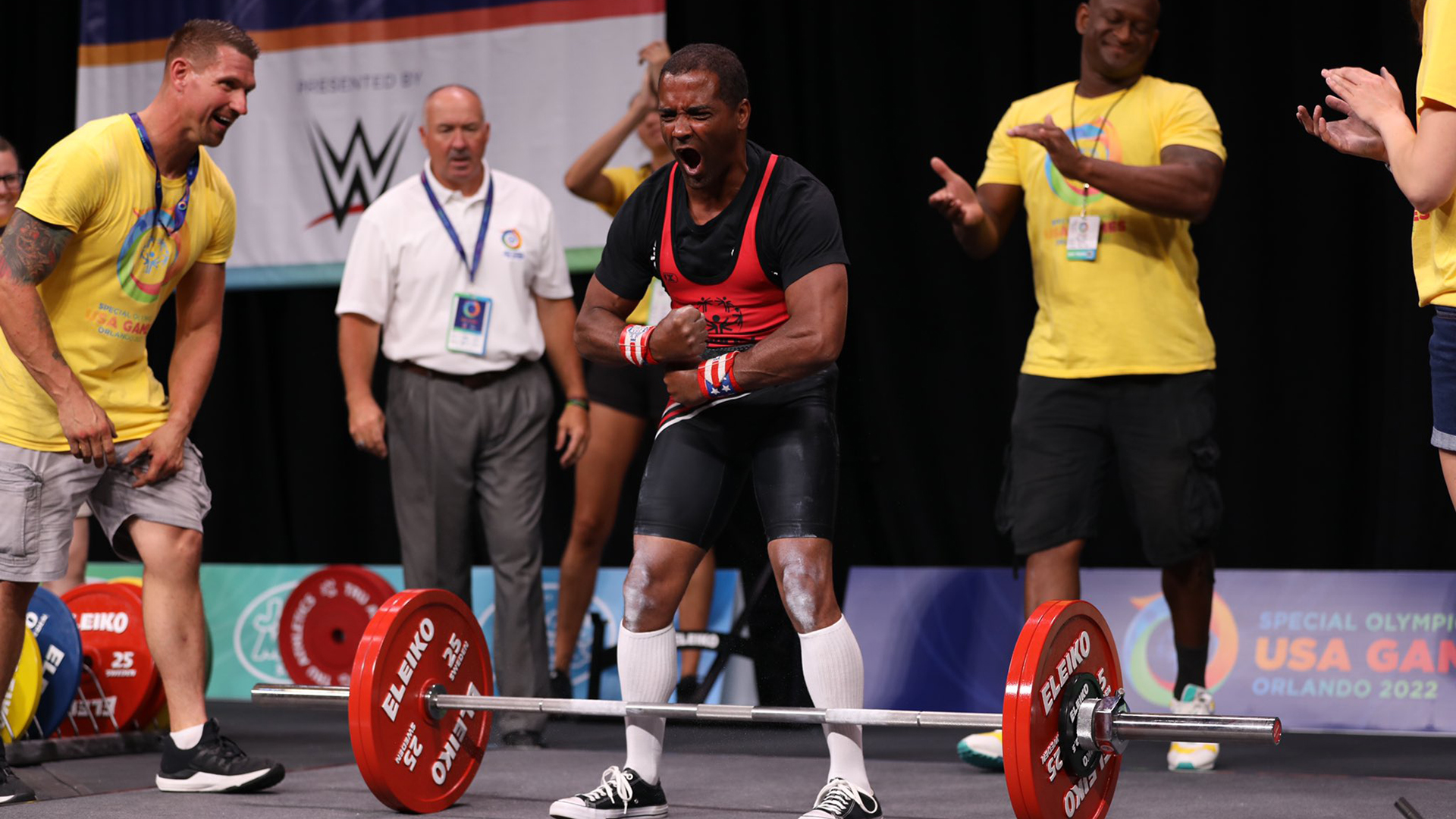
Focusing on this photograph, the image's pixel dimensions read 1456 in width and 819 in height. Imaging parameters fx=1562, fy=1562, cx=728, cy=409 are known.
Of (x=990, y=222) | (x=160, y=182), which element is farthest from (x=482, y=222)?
(x=990, y=222)

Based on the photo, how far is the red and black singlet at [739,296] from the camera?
2.94 m

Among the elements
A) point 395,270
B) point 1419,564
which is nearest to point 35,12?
point 395,270

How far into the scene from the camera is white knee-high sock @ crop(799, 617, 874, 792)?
287cm

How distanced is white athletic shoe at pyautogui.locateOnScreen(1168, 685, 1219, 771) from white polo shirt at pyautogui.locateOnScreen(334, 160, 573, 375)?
77.6 inches

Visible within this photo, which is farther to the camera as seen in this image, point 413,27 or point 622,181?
point 413,27

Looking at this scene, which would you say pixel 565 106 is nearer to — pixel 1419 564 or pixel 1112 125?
pixel 1112 125

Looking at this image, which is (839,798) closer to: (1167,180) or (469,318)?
(1167,180)

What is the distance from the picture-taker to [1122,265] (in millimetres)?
3643

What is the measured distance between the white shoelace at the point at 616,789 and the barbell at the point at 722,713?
16 cm

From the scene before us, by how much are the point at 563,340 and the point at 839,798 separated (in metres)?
2.05

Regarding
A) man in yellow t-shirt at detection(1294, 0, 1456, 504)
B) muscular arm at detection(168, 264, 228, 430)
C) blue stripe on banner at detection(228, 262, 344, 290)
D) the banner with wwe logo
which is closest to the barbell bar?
man in yellow t-shirt at detection(1294, 0, 1456, 504)

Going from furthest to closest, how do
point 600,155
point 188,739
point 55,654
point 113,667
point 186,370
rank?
point 600,155 → point 113,667 → point 55,654 → point 186,370 → point 188,739

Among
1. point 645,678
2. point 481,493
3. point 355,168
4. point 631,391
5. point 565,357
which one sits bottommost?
point 645,678

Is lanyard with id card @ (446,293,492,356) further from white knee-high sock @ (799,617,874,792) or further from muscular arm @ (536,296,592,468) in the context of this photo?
white knee-high sock @ (799,617,874,792)
